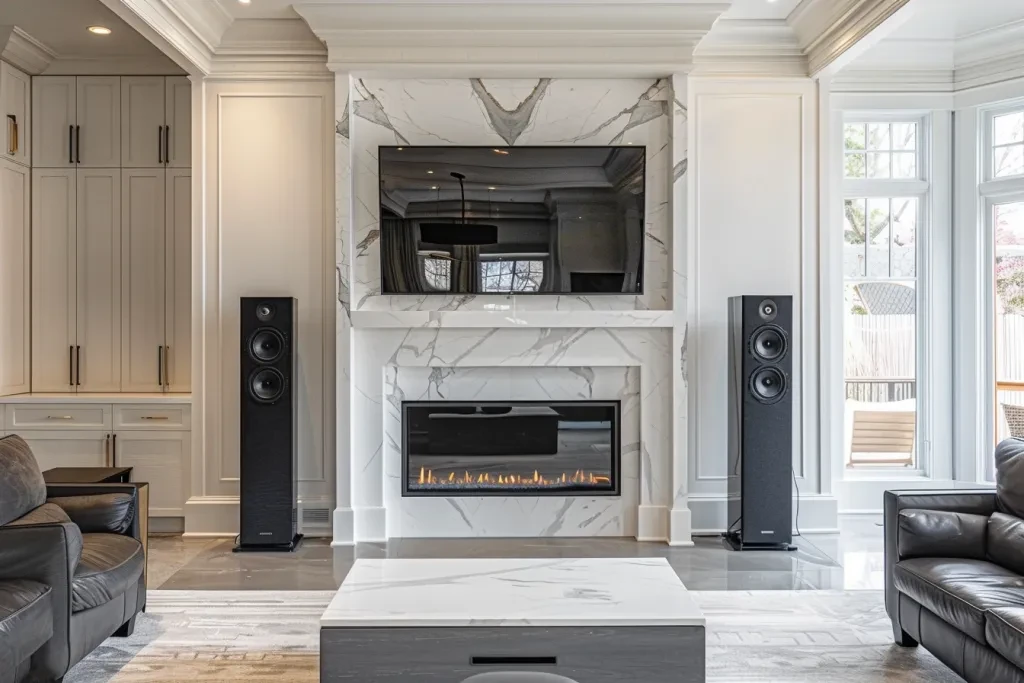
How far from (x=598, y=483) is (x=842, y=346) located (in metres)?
1.80

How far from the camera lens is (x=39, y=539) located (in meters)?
2.26

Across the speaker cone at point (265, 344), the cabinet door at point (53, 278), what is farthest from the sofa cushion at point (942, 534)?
the cabinet door at point (53, 278)

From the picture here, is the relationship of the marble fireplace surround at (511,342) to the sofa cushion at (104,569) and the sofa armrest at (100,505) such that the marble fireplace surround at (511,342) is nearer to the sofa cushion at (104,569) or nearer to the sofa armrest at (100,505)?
the sofa armrest at (100,505)

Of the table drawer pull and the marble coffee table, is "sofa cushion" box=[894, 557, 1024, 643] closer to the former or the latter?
the marble coffee table

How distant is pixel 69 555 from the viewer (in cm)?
230

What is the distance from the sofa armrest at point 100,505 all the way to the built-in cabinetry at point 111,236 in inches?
72.0

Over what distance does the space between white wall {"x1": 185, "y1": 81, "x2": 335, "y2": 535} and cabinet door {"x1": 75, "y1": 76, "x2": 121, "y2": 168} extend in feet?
2.65

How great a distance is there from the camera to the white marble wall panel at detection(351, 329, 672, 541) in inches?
167

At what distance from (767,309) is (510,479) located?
1.69 metres

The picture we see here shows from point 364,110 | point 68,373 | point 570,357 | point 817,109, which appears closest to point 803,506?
point 570,357

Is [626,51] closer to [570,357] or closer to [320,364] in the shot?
[570,357]

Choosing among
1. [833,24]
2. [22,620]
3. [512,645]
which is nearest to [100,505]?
[22,620]

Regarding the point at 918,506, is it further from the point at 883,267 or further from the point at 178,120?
the point at 178,120

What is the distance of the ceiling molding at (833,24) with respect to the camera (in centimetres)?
361
